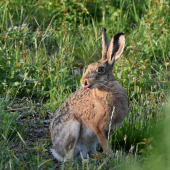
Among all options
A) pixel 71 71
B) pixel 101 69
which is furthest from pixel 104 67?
pixel 71 71

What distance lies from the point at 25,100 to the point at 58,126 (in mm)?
1358

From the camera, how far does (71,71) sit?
5.50 m

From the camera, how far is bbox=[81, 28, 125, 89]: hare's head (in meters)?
3.37

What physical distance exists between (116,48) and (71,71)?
1.97 metres

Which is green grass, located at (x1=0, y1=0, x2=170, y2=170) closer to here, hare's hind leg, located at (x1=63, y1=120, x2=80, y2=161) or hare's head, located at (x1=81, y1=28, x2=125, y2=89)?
hare's hind leg, located at (x1=63, y1=120, x2=80, y2=161)

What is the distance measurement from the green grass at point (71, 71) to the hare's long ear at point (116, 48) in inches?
19.2

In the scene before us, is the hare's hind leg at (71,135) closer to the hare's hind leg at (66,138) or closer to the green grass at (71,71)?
the hare's hind leg at (66,138)

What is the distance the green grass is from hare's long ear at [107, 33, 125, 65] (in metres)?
0.49

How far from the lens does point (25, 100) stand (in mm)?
4824

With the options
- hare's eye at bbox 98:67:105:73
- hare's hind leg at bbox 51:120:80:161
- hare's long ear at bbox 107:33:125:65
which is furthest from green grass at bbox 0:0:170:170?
hare's eye at bbox 98:67:105:73

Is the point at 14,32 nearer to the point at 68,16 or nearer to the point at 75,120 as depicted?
the point at 68,16

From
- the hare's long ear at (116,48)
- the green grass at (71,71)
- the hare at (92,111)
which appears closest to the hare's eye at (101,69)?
the hare at (92,111)

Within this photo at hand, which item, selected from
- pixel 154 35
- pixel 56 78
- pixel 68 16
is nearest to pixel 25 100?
pixel 56 78

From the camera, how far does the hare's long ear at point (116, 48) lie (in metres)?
3.58
